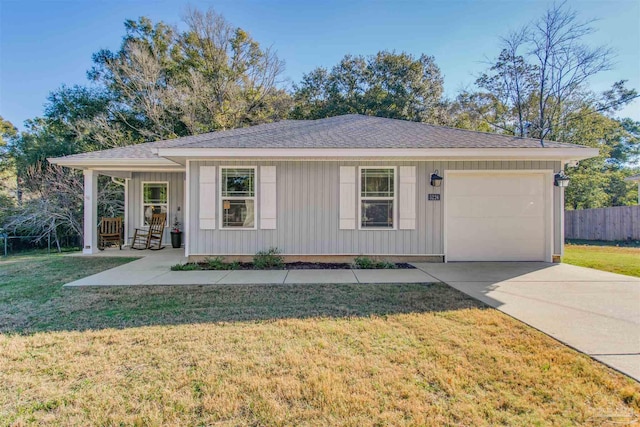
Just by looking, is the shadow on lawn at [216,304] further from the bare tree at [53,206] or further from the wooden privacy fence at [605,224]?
the wooden privacy fence at [605,224]

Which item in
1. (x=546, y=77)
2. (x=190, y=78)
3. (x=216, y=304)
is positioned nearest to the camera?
(x=216, y=304)

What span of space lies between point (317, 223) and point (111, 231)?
695cm

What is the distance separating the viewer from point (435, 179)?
6.79m

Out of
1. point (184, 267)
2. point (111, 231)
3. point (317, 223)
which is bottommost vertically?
point (184, 267)

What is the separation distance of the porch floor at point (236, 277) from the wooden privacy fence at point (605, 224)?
12052 mm

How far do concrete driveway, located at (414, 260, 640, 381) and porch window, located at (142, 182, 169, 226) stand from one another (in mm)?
8061

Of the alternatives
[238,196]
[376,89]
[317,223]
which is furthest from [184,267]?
[376,89]

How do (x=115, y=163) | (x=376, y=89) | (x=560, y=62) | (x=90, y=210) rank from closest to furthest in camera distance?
1. (x=115, y=163)
2. (x=90, y=210)
3. (x=560, y=62)
4. (x=376, y=89)

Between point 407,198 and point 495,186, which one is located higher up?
point 495,186

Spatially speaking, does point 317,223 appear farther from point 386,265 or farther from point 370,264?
point 386,265

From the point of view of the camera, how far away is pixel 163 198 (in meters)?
9.89

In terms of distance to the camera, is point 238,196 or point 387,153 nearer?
point 387,153

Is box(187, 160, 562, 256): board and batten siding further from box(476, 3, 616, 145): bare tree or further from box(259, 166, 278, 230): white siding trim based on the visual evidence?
box(476, 3, 616, 145): bare tree

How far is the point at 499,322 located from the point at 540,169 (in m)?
5.18
